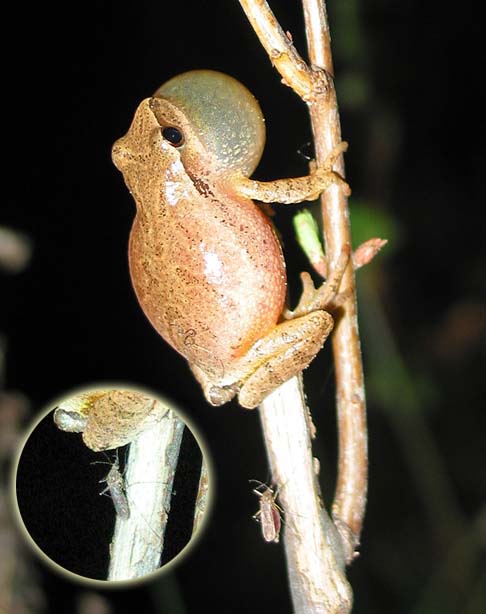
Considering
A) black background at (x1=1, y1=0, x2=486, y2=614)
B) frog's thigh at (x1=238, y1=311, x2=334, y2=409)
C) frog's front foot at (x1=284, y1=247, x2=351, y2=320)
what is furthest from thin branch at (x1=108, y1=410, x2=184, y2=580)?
black background at (x1=1, y1=0, x2=486, y2=614)

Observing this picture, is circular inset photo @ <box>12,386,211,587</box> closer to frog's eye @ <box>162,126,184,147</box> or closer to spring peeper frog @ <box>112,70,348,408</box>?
spring peeper frog @ <box>112,70,348,408</box>

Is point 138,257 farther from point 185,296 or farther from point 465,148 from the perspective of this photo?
point 465,148

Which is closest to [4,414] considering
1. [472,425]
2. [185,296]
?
[185,296]

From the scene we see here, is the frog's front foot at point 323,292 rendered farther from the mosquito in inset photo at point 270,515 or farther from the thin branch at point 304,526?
the mosquito in inset photo at point 270,515

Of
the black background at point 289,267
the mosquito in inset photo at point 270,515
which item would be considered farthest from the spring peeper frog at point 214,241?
the black background at point 289,267

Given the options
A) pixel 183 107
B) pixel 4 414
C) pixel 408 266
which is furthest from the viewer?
pixel 408 266

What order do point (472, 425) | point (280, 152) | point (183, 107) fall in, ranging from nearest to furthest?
point (183, 107), point (280, 152), point (472, 425)

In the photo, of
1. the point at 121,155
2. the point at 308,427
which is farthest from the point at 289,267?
the point at 308,427

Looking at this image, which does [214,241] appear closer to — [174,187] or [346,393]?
[174,187]

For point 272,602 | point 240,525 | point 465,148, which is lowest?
point 272,602
